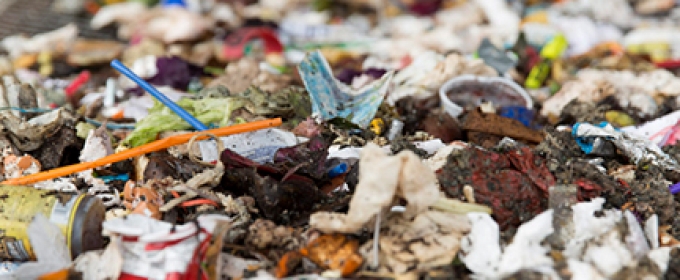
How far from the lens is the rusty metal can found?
2.01 m

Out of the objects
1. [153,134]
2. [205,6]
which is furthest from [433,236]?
[205,6]

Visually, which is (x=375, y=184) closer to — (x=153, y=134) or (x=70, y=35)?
(x=153, y=134)

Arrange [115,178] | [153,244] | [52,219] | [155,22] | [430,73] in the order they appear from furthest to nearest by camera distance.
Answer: [155,22], [430,73], [115,178], [52,219], [153,244]

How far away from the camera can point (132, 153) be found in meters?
2.52

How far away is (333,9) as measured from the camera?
247 inches

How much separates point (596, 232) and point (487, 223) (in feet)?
1.19

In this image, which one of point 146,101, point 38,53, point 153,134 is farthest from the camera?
point 38,53

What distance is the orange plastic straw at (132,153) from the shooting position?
7.95ft

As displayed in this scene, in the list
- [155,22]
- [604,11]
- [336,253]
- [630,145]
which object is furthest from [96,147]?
[604,11]

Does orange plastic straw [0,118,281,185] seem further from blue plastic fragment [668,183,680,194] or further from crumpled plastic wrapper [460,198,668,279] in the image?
blue plastic fragment [668,183,680,194]

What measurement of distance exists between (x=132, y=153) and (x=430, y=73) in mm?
1780

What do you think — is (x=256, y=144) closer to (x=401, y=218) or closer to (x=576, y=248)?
(x=401, y=218)

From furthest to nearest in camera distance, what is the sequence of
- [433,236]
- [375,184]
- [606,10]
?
[606,10] → [433,236] → [375,184]

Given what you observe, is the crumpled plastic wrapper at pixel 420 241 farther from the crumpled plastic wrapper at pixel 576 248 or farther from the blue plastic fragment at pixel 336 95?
the blue plastic fragment at pixel 336 95
